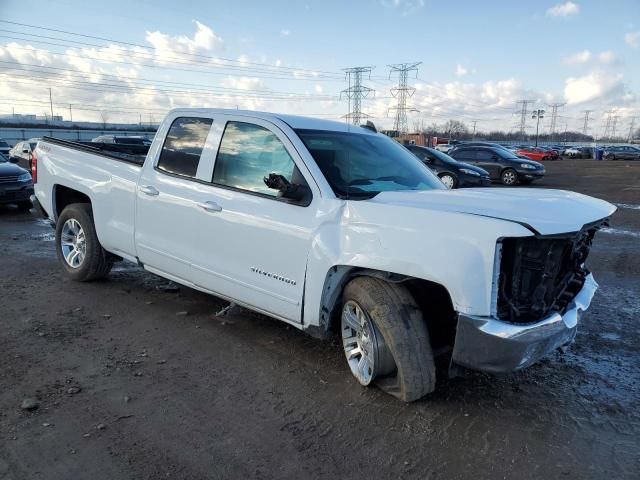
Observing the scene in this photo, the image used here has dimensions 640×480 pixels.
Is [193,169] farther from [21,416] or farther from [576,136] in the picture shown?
[576,136]

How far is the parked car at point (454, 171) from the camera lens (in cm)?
1620

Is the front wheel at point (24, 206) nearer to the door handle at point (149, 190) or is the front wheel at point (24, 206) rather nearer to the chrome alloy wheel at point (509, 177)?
the door handle at point (149, 190)

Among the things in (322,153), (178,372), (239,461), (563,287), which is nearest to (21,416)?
(178,372)

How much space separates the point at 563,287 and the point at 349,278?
1.40 m

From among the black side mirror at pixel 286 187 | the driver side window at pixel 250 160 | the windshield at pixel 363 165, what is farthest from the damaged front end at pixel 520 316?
the driver side window at pixel 250 160

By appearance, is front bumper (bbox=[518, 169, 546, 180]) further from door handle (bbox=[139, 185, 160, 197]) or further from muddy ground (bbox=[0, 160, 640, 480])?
door handle (bbox=[139, 185, 160, 197])

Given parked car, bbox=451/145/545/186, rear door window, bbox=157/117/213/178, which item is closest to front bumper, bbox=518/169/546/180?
parked car, bbox=451/145/545/186

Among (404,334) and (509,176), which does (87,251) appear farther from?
(509,176)

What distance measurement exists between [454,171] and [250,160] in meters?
13.4

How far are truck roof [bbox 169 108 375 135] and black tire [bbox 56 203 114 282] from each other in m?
1.55

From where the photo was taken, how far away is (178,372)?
370cm

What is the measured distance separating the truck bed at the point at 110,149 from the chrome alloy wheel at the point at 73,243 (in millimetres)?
793

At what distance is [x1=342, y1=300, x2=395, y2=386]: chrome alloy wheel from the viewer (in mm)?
3258

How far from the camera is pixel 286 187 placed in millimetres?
3500
